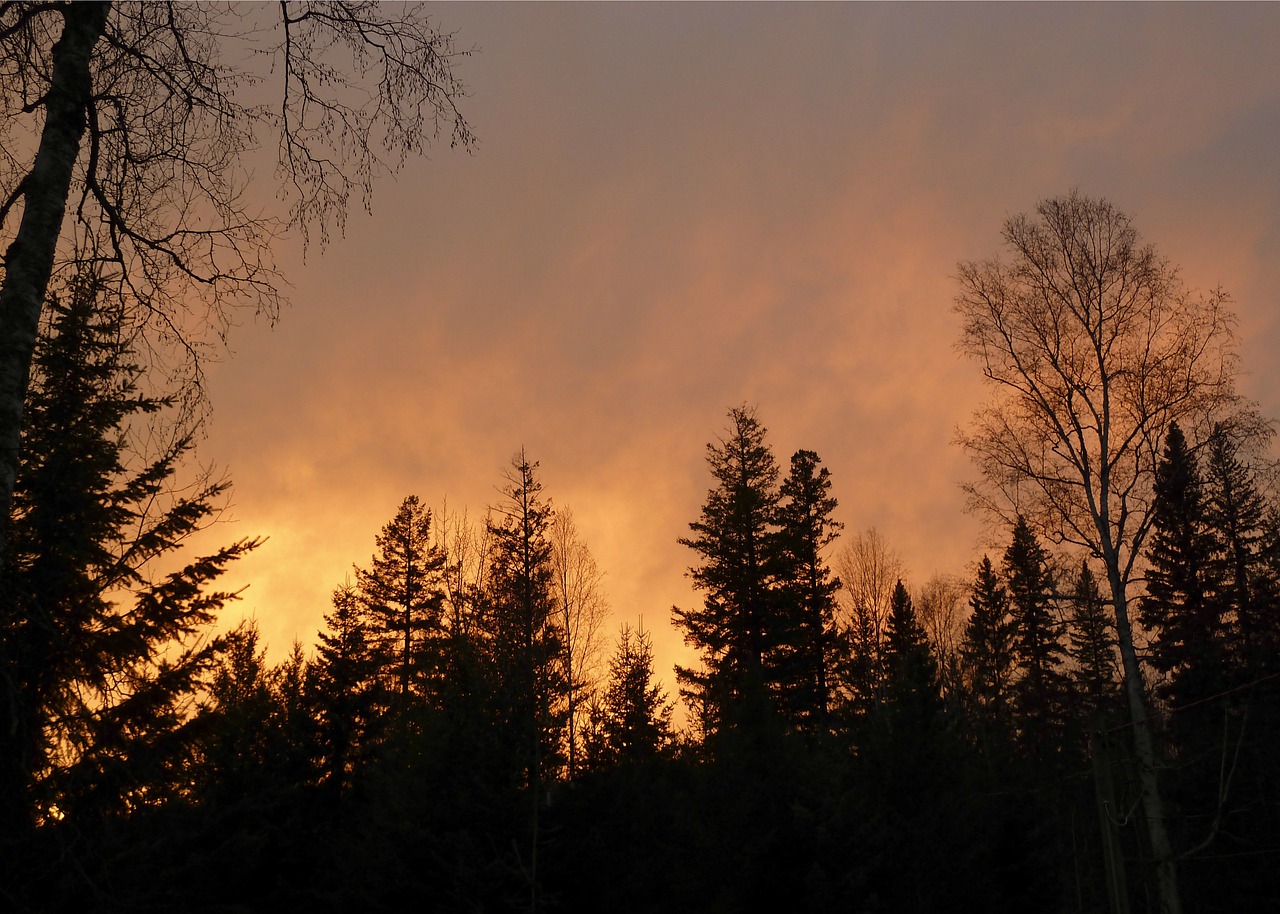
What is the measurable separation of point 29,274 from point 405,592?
1265 inches

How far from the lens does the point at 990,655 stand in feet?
138

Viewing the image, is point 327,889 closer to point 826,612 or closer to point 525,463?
point 525,463

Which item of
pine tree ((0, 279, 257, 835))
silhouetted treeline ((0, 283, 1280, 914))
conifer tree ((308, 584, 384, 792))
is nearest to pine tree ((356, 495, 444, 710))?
silhouetted treeline ((0, 283, 1280, 914))

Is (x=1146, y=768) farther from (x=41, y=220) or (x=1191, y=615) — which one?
(x=1191, y=615)

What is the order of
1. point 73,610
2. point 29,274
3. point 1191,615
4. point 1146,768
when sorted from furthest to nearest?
point 1191,615 → point 1146,768 → point 73,610 → point 29,274

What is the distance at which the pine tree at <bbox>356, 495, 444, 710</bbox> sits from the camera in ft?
113

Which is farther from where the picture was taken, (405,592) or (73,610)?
(405,592)

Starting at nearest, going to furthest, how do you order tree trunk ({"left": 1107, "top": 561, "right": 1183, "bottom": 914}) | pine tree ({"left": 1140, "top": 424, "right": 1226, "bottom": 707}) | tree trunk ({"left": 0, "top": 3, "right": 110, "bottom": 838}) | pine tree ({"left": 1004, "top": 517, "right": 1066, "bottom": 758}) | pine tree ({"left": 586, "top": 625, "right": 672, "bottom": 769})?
tree trunk ({"left": 0, "top": 3, "right": 110, "bottom": 838})
tree trunk ({"left": 1107, "top": 561, "right": 1183, "bottom": 914})
pine tree ({"left": 586, "top": 625, "right": 672, "bottom": 769})
pine tree ({"left": 1140, "top": 424, "right": 1226, "bottom": 707})
pine tree ({"left": 1004, "top": 517, "right": 1066, "bottom": 758})

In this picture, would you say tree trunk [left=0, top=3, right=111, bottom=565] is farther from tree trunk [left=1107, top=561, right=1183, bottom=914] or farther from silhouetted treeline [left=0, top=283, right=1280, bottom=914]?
tree trunk [left=1107, top=561, right=1183, bottom=914]

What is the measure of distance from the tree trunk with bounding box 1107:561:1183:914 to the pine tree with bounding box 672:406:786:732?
632 inches

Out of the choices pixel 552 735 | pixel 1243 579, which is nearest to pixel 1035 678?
pixel 1243 579

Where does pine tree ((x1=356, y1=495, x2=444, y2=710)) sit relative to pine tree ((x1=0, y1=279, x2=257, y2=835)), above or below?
above

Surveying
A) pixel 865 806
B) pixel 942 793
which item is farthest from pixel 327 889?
pixel 942 793

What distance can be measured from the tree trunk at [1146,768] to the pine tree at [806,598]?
15.8m
